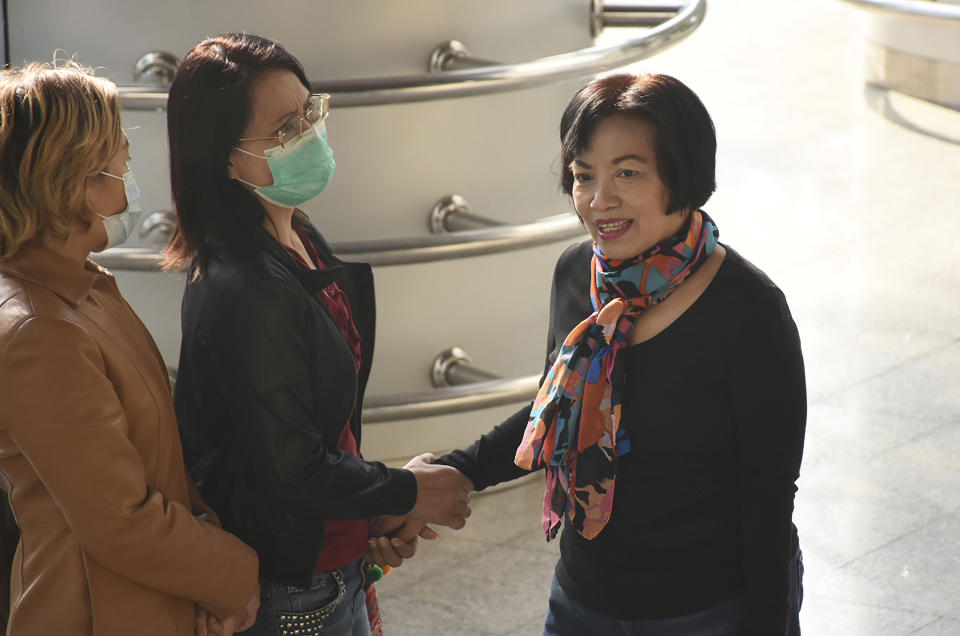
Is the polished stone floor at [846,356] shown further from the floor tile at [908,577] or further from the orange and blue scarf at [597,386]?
the orange and blue scarf at [597,386]

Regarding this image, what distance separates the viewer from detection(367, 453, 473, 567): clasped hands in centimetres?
210

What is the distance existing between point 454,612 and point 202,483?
139 cm

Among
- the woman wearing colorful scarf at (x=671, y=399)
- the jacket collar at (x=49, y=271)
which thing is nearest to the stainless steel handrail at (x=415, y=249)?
the woman wearing colorful scarf at (x=671, y=399)

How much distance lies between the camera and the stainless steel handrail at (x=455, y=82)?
307 cm

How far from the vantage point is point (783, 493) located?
1732mm

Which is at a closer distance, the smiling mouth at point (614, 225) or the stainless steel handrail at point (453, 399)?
the smiling mouth at point (614, 225)

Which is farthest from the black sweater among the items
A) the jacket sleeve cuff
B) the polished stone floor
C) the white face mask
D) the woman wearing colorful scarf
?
the polished stone floor

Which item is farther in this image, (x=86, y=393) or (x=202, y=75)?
(x=202, y=75)

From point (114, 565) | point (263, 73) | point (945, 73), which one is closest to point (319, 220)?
point (263, 73)

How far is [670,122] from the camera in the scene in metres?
1.74

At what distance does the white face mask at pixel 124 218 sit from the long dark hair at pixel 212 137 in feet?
0.22

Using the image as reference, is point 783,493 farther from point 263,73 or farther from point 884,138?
point 884,138

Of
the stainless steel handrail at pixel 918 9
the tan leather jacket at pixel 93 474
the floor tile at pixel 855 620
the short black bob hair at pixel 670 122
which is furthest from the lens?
the stainless steel handrail at pixel 918 9

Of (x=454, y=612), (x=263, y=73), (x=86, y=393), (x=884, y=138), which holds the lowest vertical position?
(x=454, y=612)
